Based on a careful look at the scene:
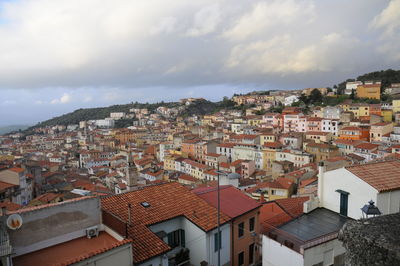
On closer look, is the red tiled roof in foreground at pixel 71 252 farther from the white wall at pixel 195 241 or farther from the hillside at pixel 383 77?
the hillside at pixel 383 77

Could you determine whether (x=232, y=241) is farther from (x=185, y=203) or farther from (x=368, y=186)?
(x=368, y=186)

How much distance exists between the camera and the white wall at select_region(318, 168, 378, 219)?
11281 millimetres

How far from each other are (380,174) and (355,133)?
56.1 m

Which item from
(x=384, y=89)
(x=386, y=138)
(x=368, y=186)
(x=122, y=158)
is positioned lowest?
(x=122, y=158)

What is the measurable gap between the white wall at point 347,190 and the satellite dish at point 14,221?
457 inches

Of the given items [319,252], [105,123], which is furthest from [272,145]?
[105,123]

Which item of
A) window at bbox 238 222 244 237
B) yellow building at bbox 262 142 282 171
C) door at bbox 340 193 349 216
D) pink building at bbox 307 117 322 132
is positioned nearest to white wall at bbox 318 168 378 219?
door at bbox 340 193 349 216

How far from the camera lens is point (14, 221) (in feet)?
27.2

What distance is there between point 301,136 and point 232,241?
5510cm

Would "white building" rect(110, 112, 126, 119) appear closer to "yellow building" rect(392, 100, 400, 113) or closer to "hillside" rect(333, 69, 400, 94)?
"hillside" rect(333, 69, 400, 94)

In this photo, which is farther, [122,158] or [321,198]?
[122,158]

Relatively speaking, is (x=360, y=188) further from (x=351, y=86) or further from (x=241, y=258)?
(x=351, y=86)

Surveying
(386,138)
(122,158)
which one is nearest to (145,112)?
(122,158)

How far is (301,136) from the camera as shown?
→ 63.8 meters
